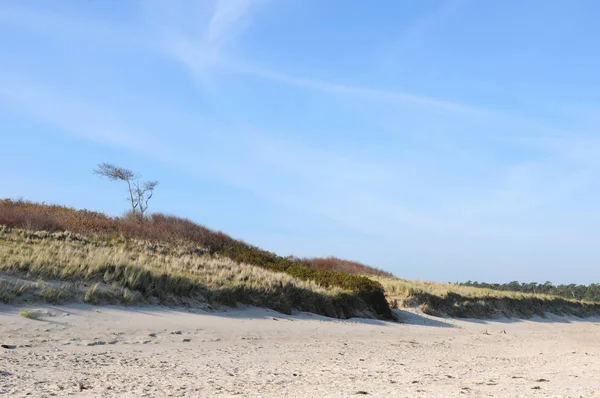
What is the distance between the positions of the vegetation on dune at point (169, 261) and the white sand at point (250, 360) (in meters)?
1.30

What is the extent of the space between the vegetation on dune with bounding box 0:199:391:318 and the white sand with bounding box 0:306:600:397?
4.27ft

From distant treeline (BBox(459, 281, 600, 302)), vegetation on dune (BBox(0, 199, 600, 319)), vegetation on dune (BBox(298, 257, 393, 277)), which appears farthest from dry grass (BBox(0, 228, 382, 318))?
distant treeline (BBox(459, 281, 600, 302))

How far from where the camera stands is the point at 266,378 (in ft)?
22.4

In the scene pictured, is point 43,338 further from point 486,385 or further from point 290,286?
point 290,286

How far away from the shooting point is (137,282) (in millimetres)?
11758

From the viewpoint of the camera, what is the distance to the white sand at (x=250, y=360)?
5.95 metres

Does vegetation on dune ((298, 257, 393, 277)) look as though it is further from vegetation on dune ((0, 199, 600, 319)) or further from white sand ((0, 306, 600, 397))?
white sand ((0, 306, 600, 397))

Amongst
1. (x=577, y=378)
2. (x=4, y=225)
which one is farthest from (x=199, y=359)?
(x=4, y=225)

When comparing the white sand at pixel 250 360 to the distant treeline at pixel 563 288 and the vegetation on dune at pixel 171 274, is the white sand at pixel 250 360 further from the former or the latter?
the distant treeline at pixel 563 288

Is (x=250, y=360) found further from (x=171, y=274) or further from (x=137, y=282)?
(x=171, y=274)

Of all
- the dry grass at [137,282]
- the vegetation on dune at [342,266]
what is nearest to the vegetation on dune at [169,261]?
the dry grass at [137,282]

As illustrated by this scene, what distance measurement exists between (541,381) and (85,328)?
23.8 feet

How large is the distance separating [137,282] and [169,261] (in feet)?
18.4

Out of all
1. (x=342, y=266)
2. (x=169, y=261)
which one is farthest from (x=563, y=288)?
(x=169, y=261)
